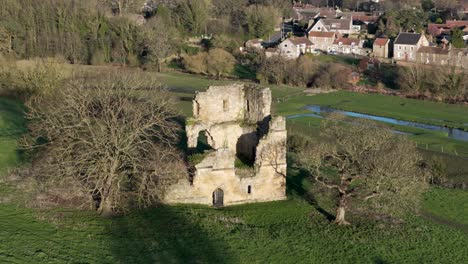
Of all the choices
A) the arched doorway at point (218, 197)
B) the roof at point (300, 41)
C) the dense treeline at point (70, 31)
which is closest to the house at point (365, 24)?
the roof at point (300, 41)

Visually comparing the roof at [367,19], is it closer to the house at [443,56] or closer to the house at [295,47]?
the house at [295,47]

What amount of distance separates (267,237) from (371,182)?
5004 millimetres

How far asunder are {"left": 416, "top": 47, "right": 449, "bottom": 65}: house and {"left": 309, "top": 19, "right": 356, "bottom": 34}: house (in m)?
21.4

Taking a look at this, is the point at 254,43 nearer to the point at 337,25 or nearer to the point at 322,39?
the point at 322,39

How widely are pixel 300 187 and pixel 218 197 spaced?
5.03 m

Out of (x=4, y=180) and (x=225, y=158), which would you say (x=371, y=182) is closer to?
(x=225, y=158)

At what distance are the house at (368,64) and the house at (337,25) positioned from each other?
2048 cm

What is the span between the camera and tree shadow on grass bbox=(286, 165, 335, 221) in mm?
24594

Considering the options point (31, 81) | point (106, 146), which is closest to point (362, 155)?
point (106, 146)

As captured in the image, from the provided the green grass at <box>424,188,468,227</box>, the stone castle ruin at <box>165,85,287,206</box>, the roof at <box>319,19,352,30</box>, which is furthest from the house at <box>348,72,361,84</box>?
the stone castle ruin at <box>165,85,287,206</box>

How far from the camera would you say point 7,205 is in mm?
21953

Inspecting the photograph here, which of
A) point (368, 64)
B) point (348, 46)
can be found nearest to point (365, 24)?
point (348, 46)

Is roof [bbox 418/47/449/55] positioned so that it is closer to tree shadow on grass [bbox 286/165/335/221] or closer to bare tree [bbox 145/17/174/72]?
bare tree [bbox 145/17/174/72]

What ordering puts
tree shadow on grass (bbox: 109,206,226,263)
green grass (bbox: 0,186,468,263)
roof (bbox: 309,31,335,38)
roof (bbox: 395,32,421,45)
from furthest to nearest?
roof (bbox: 309,31,335,38) → roof (bbox: 395,32,421,45) → tree shadow on grass (bbox: 109,206,226,263) → green grass (bbox: 0,186,468,263)
